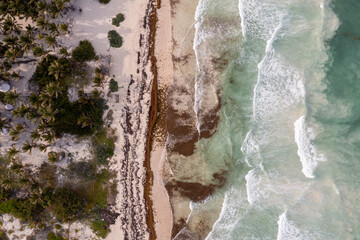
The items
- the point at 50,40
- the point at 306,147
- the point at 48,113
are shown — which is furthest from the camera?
the point at 50,40

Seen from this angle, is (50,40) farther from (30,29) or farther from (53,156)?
(53,156)

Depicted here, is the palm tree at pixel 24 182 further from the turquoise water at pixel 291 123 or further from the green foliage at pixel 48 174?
the turquoise water at pixel 291 123

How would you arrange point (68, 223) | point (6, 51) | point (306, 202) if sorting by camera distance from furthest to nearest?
point (68, 223)
point (6, 51)
point (306, 202)

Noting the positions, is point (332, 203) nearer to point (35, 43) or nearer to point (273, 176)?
point (273, 176)

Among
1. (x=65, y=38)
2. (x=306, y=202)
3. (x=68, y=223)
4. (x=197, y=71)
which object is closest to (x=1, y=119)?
(x=65, y=38)

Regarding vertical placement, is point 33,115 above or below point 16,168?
above

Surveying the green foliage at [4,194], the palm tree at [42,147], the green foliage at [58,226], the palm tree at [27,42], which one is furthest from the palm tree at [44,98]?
the green foliage at [58,226]

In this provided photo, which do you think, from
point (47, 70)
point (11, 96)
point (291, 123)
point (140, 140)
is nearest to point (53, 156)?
point (11, 96)
